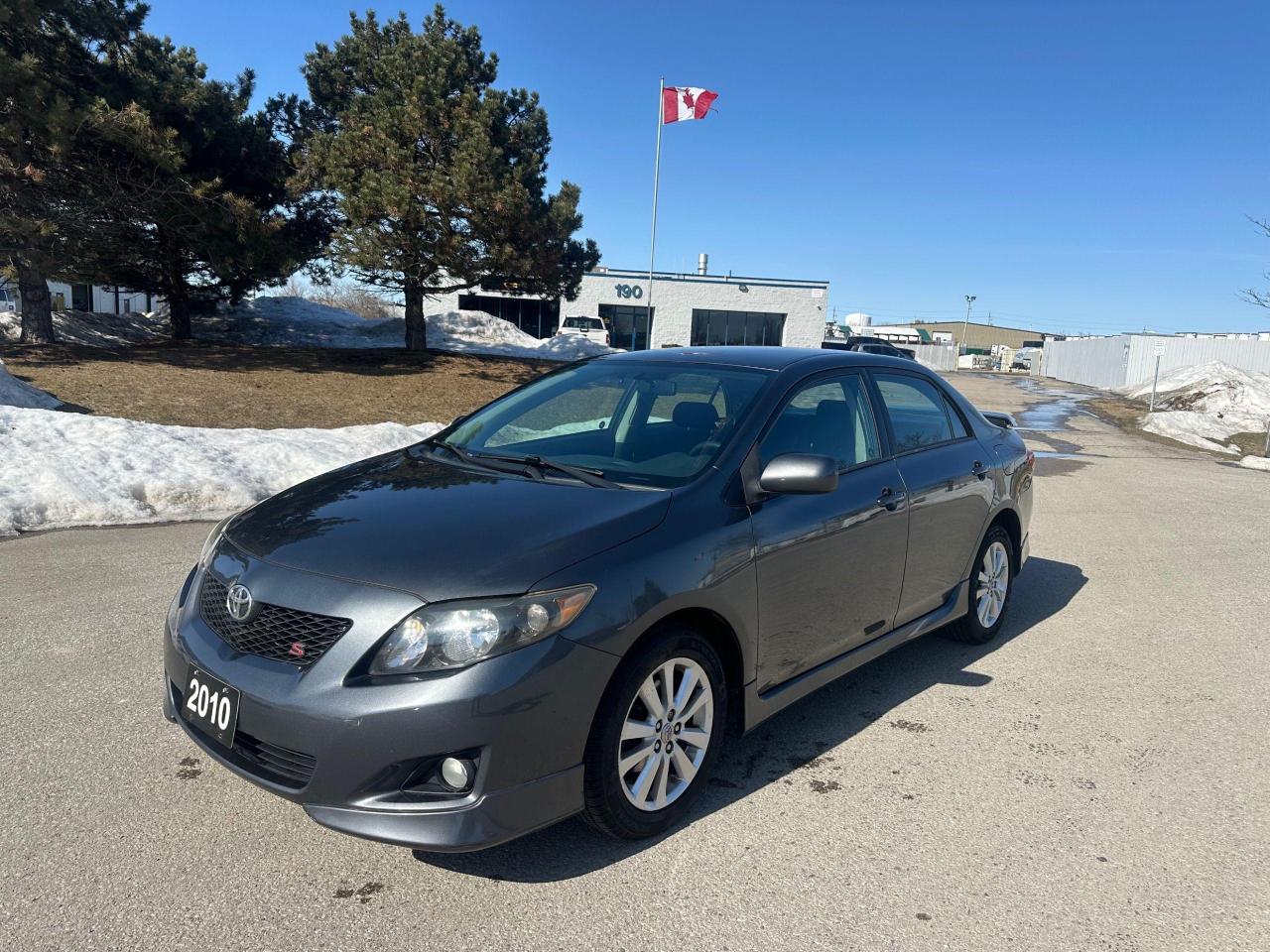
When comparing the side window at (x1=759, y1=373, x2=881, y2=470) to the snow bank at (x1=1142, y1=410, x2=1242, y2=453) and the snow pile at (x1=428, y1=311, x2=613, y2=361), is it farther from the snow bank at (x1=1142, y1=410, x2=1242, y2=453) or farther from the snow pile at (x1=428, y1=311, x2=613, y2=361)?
the snow pile at (x1=428, y1=311, x2=613, y2=361)

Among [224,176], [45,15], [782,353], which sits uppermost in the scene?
[45,15]

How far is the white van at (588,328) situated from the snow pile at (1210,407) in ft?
60.9

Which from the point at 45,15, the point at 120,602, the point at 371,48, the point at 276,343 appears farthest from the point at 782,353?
the point at 276,343

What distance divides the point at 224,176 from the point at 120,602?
18.5 metres

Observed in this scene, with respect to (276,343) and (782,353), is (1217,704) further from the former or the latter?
(276,343)

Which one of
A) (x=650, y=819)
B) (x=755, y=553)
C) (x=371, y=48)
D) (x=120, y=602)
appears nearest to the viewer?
(x=650, y=819)

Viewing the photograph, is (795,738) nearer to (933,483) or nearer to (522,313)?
(933,483)

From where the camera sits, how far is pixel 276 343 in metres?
27.7

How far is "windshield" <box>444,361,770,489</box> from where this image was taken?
358 centimetres

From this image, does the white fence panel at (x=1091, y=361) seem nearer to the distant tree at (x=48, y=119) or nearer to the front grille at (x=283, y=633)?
the distant tree at (x=48, y=119)

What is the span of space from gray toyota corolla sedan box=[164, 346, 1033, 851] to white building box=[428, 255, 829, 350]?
4419 cm

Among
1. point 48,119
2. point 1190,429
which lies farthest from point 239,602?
point 1190,429

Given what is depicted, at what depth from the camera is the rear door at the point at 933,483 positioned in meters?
4.34

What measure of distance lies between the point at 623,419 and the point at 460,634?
1705mm
